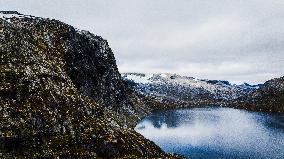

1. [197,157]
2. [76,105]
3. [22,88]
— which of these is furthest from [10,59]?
[197,157]

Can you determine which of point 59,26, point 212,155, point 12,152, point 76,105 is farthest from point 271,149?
point 12,152

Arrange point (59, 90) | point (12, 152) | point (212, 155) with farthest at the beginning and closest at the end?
point (212, 155) < point (59, 90) < point (12, 152)

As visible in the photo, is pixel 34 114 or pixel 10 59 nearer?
pixel 34 114

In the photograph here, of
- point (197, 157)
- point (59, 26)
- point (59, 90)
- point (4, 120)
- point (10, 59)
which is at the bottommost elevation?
point (197, 157)

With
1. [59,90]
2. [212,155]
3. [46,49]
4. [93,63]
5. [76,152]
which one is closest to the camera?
[76,152]

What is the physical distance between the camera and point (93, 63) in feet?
633

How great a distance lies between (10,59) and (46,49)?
22.4 metres

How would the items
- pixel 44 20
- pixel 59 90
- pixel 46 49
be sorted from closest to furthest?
pixel 59 90, pixel 46 49, pixel 44 20

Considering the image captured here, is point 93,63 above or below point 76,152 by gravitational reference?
above

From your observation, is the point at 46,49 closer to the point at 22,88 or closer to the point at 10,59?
the point at 10,59

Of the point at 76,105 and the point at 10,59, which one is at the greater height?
the point at 10,59

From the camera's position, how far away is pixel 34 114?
96312 millimetres

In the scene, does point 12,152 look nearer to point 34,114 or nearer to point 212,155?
point 34,114

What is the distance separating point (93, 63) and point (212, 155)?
254 feet
